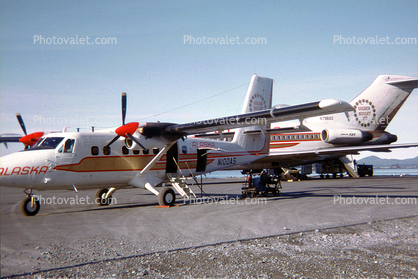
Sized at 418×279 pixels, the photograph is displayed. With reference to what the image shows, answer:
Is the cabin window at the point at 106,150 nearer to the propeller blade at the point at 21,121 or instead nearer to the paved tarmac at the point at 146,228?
the paved tarmac at the point at 146,228

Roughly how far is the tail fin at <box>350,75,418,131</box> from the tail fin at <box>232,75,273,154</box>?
16.2 m

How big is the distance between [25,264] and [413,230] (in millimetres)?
9818

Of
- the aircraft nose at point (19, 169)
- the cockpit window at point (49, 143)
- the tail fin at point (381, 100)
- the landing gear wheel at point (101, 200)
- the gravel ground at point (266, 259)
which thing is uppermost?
the tail fin at point (381, 100)

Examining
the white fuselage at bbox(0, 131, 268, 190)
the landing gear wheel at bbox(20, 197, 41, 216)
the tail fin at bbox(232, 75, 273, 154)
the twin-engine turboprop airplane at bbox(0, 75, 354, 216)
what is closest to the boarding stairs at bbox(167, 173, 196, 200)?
the twin-engine turboprop airplane at bbox(0, 75, 354, 216)

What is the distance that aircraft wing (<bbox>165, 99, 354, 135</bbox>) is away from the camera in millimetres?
11469

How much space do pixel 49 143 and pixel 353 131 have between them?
29528mm

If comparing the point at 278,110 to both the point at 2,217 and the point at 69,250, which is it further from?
the point at 2,217

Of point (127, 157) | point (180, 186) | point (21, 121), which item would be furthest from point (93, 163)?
point (21, 121)

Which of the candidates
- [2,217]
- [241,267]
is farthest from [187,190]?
[241,267]

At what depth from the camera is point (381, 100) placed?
1318 inches

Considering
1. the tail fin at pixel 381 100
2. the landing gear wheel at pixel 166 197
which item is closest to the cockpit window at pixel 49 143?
the landing gear wheel at pixel 166 197

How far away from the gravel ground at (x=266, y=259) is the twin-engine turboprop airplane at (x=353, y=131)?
77.7ft

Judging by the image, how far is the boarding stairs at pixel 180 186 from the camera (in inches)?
624

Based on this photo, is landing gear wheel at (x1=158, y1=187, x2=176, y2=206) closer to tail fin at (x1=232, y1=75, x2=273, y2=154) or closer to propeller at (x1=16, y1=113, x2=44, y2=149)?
propeller at (x1=16, y1=113, x2=44, y2=149)
